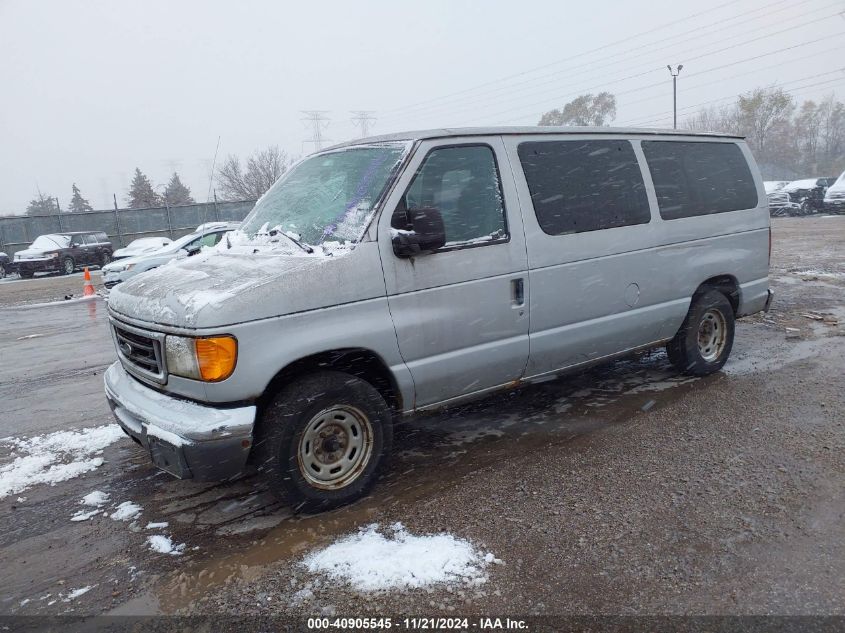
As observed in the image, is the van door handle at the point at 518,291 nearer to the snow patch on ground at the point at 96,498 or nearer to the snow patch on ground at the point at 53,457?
the snow patch on ground at the point at 96,498

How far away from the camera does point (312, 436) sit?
3.39 meters

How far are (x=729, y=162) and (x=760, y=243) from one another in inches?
32.2

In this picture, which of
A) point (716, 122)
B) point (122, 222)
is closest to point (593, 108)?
point (716, 122)

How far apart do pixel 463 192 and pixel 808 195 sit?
32375mm

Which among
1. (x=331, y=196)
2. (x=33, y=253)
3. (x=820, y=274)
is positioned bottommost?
(x=820, y=274)

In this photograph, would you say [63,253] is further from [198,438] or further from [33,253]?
[198,438]

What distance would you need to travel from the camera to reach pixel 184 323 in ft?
10.2

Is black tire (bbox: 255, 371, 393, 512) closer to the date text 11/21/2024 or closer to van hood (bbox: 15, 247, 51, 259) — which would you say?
the date text 11/21/2024

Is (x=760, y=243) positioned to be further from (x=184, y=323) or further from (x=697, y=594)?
(x=184, y=323)

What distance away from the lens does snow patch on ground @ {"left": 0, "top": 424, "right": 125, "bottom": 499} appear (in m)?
4.15

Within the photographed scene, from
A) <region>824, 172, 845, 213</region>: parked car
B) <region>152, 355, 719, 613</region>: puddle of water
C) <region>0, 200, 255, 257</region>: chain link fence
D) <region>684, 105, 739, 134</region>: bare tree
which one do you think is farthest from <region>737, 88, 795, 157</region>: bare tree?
<region>152, 355, 719, 613</region>: puddle of water

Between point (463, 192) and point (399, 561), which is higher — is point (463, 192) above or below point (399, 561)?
above

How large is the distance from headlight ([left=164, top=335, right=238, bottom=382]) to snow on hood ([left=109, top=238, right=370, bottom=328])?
0.09 metres

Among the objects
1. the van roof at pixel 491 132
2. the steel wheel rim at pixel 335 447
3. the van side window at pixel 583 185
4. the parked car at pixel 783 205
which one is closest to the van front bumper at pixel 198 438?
the steel wheel rim at pixel 335 447
